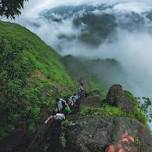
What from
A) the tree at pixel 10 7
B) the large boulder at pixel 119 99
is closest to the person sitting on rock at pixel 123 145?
the large boulder at pixel 119 99

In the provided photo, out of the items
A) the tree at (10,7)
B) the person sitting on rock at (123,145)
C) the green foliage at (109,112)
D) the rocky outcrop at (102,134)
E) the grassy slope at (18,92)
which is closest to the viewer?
the person sitting on rock at (123,145)

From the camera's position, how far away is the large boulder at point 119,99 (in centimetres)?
2906

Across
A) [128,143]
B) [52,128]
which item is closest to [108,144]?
[128,143]

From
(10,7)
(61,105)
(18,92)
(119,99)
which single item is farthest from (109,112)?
(10,7)

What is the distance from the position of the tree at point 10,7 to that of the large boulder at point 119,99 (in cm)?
684

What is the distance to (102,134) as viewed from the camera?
25.3 m

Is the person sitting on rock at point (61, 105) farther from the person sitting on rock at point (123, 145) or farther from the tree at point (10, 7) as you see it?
the tree at point (10, 7)

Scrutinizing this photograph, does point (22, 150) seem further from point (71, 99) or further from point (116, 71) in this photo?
point (116, 71)

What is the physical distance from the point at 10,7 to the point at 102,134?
8524 mm

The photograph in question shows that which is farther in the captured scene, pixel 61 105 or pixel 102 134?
pixel 61 105

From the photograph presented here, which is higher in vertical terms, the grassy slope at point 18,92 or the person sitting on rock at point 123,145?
the grassy slope at point 18,92

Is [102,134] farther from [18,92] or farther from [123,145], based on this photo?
[18,92]

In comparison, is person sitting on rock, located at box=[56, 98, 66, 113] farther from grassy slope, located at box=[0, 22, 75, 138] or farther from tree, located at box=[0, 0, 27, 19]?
tree, located at box=[0, 0, 27, 19]

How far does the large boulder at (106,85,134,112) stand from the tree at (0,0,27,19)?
6.84 m
